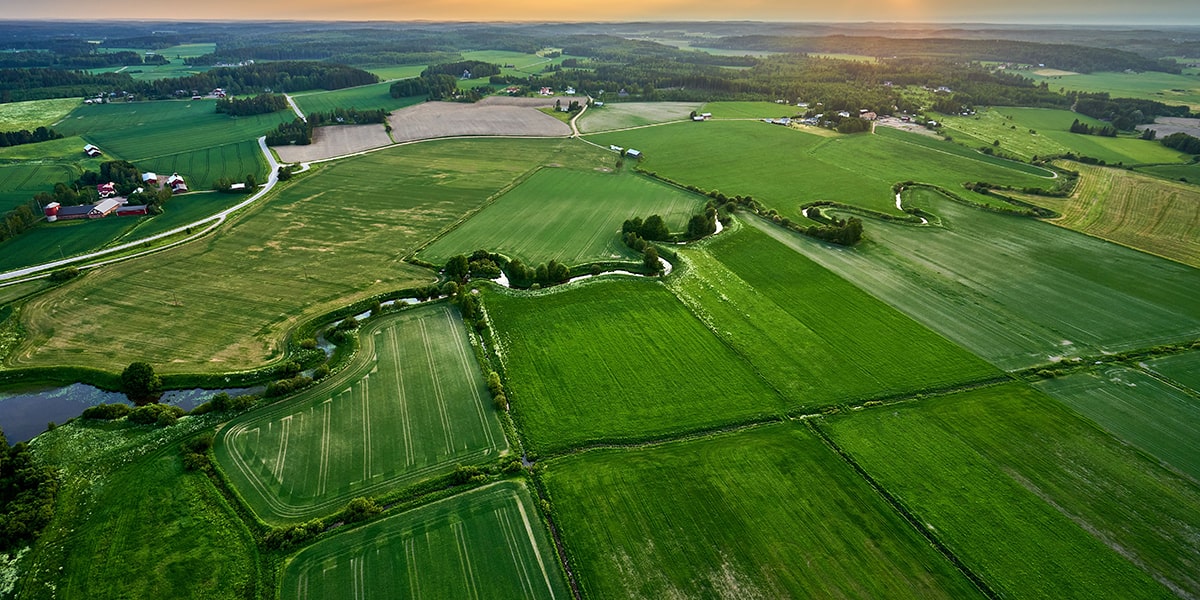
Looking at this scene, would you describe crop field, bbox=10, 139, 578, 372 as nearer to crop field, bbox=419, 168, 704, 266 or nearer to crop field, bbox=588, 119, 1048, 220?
crop field, bbox=419, 168, 704, 266

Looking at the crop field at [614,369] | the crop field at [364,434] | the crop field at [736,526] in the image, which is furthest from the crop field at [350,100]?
the crop field at [736,526]

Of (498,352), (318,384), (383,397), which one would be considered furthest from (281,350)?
(498,352)

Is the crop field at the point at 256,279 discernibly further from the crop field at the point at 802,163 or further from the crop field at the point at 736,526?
the crop field at the point at 802,163

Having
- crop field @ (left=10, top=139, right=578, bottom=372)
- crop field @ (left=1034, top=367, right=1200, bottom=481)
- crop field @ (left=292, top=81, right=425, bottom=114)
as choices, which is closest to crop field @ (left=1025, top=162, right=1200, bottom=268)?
crop field @ (left=1034, top=367, right=1200, bottom=481)

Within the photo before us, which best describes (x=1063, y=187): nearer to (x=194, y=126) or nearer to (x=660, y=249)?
(x=660, y=249)

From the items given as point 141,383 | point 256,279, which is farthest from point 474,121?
point 141,383

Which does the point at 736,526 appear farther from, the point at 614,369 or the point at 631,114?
the point at 631,114
